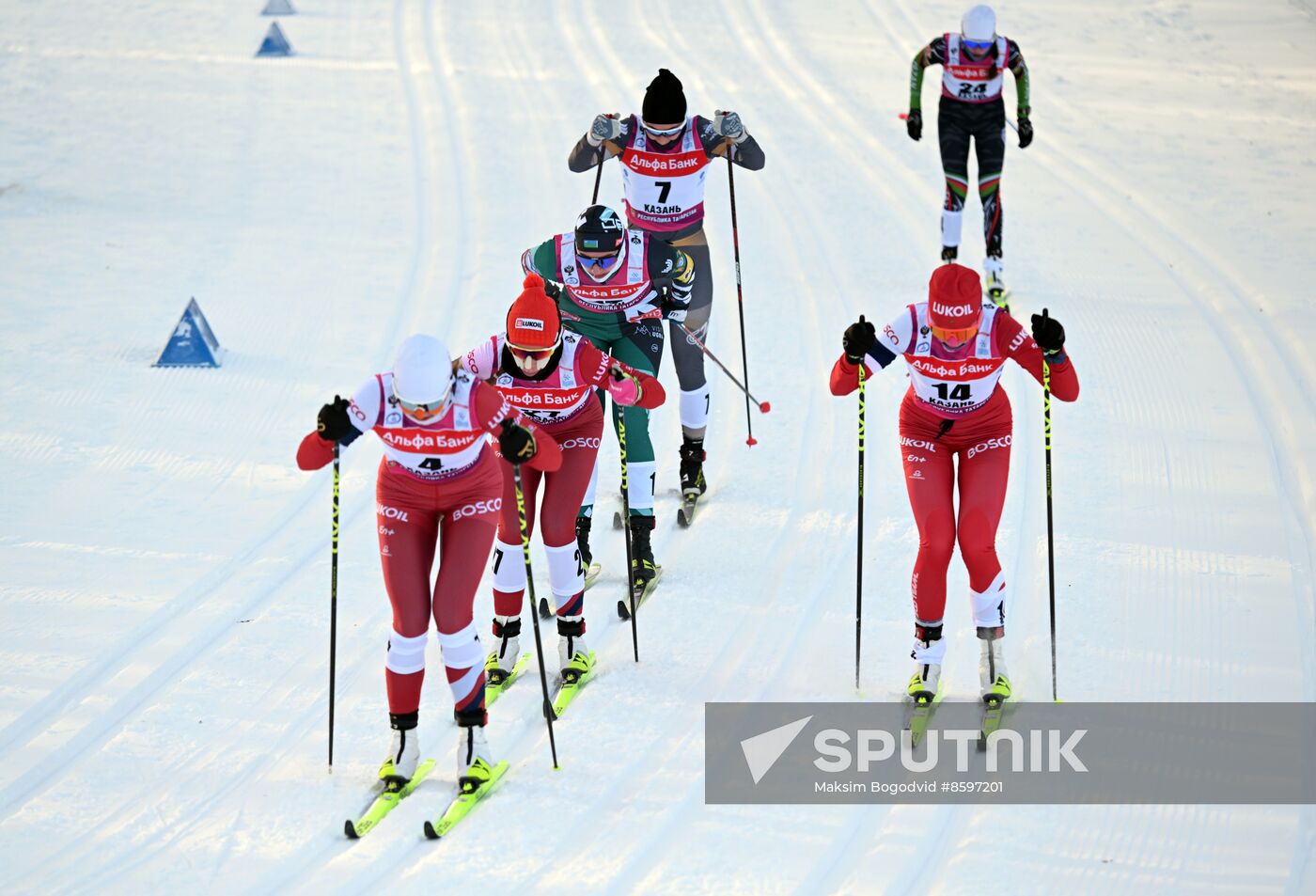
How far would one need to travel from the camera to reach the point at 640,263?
7.16m

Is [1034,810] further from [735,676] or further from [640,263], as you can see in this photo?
→ [640,263]

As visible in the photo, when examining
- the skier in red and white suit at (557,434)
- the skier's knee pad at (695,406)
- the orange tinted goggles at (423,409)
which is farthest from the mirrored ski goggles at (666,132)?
the orange tinted goggles at (423,409)

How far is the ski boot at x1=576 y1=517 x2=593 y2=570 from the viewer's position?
7.01 metres

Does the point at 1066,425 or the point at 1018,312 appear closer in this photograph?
the point at 1066,425

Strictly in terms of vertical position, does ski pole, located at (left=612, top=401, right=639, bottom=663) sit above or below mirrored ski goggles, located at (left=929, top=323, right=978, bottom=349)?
below

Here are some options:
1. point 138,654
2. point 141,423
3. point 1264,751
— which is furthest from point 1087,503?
point 141,423

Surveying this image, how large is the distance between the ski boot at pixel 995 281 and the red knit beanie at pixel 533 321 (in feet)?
16.8

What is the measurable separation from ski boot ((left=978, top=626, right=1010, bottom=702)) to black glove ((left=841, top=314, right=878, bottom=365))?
1.26m

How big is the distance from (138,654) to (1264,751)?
4892 millimetres

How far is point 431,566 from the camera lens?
566 cm

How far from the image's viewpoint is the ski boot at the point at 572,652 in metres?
6.57

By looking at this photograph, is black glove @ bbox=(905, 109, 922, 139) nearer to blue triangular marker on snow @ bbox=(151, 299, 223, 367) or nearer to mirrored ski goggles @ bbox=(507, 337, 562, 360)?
blue triangular marker on snow @ bbox=(151, 299, 223, 367)

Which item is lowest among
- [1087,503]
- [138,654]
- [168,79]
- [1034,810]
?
[1034,810]

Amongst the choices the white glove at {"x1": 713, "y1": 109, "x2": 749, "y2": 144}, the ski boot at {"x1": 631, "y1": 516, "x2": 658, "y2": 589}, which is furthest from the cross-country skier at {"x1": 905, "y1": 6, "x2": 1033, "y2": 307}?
the ski boot at {"x1": 631, "y1": 516, "x2": 658, "y2": 589}
